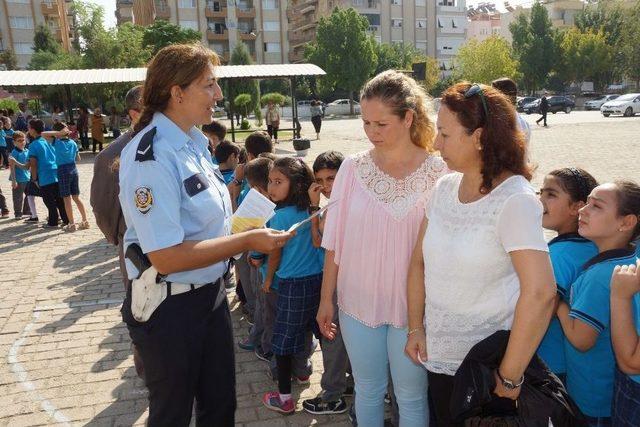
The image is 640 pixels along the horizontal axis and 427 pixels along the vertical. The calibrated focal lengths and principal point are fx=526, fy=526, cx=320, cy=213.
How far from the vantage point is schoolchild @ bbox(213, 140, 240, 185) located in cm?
528

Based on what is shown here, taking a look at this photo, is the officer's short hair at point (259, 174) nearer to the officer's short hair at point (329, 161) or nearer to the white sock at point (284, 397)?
the officer's short hair at point (329, 161)

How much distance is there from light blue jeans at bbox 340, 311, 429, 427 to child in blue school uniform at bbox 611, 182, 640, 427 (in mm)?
789

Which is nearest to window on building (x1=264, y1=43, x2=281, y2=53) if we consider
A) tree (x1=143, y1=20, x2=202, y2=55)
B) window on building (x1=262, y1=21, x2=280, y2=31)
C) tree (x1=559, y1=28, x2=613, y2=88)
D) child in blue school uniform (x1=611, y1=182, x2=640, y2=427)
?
window on building (x1=262, y1=21, x2=280, y2=31)

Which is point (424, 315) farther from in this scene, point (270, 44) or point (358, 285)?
point (270, 44)

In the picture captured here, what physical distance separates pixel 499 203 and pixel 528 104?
4335 cm

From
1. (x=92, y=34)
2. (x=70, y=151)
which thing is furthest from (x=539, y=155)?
(x=92, y=34)

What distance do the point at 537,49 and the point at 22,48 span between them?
186 feet

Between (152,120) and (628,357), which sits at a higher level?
(152,120)

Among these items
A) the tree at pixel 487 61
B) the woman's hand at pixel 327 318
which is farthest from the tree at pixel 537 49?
the woman's hand at pixel 327 318

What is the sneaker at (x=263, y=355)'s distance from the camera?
415 centimetres

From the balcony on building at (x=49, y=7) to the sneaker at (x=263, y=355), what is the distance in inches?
2744

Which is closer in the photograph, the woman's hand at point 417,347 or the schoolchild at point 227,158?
the woman's hand at point 417,347

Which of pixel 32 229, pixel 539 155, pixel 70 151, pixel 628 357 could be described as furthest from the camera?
pixel 539 155

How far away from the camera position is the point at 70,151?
879 cm
